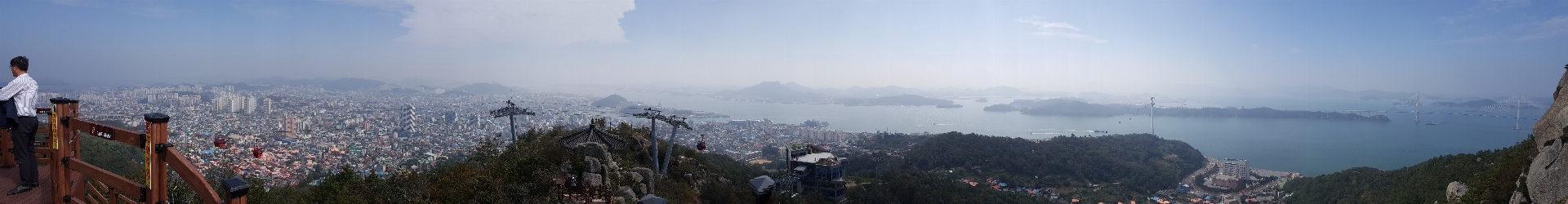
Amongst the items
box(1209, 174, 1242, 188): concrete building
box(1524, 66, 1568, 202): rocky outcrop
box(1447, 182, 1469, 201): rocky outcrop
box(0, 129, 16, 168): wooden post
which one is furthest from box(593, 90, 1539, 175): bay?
box(0, 129, 16, 168): wooden post

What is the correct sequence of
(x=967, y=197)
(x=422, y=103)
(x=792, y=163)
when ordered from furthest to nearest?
(x=422, y=103) → (x=792, y=163) → (x=967, y=197)

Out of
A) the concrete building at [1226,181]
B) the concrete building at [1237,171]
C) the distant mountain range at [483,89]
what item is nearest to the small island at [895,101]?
the concrete building at [1237,171]

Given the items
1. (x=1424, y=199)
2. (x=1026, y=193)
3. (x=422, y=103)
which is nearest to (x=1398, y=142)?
(x=1026, y=193)

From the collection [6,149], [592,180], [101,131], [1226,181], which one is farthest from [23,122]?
[1226,181]

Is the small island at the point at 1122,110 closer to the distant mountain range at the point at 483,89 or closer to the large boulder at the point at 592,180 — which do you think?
the distant mountain range at the point at 483,89

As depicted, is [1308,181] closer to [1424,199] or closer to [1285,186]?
[1285,186]

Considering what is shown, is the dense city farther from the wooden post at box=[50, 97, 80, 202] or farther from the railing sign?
the railing sign
